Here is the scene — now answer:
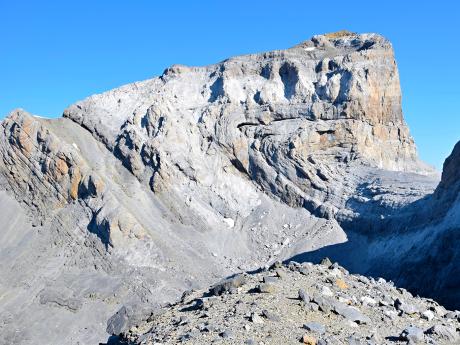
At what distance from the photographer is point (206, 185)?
41656 mm

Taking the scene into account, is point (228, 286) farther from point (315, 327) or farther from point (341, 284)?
point (315, 327)

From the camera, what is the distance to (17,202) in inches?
1529

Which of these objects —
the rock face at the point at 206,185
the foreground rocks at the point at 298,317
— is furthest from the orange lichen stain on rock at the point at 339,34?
the foreground rocks at the point at 298,317

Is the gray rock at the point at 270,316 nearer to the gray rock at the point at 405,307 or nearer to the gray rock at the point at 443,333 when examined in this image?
the gray rock at the point at 443,333

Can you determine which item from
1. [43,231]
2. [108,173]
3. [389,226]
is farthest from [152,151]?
[389,226]

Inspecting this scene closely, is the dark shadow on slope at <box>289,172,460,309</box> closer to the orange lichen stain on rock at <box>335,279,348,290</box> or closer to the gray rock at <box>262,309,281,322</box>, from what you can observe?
the orange lichen stain on rock at <box>335,279,348,290</box>

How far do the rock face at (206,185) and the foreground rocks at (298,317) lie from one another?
13.4m

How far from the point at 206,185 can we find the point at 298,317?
90.6 feet

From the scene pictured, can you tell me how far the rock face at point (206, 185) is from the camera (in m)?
33.1

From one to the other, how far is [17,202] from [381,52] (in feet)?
82.0

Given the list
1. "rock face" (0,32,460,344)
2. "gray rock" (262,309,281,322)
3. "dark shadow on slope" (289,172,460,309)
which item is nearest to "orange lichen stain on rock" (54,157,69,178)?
"rock face" (0,32,460,344)

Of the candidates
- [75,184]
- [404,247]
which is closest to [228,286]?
[404,247]

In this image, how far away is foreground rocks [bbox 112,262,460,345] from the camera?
13.3 m

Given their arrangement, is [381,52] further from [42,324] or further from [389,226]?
[42,324]
